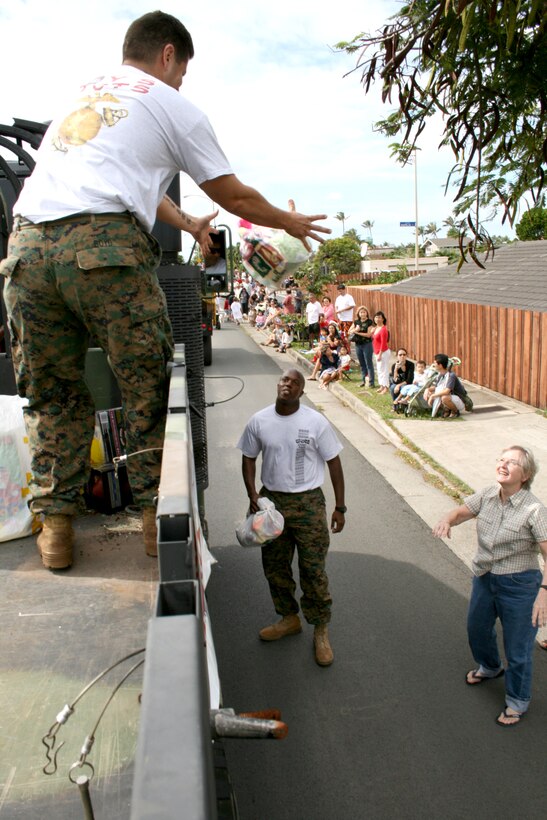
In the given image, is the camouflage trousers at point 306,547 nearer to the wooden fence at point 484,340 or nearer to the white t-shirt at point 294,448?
the white t-shirt at point 294,448

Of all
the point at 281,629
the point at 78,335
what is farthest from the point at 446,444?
the point at 78,335

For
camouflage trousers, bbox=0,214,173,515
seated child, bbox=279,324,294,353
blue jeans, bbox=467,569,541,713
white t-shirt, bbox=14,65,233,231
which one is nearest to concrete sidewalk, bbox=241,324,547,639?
blue jeans, bbox=467,569,541,713

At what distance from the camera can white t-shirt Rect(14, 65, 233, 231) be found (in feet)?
7.46

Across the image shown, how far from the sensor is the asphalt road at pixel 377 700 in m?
3.53

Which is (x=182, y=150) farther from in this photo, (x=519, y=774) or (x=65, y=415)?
(x=519, y=774)

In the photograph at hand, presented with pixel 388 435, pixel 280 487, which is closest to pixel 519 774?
pixel 280 487

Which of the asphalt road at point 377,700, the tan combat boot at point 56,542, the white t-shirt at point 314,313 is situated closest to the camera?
the tan combat boot at point 56,542

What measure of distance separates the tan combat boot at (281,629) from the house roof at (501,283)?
9269mm

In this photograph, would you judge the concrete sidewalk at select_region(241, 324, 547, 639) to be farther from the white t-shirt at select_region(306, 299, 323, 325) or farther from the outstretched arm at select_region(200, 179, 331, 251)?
the white t-shirt at select_region(306, 299, 323, 325)

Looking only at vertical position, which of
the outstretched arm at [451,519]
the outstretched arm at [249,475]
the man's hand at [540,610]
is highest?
the outstretched arm at [249,475]

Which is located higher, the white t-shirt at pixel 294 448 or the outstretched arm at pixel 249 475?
the white t-shirt at pixel 294 448

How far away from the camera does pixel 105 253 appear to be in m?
2.25

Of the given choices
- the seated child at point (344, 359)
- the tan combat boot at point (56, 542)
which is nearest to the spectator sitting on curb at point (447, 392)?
the seated child at point (344, 359)

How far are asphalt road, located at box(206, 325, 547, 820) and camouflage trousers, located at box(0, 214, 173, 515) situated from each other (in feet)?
6.57
